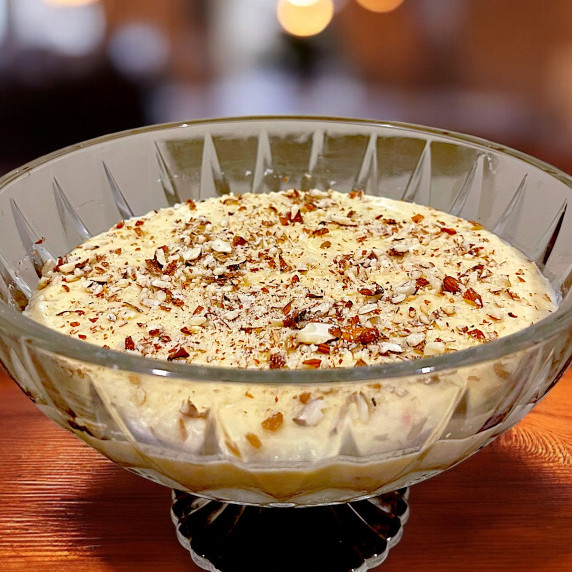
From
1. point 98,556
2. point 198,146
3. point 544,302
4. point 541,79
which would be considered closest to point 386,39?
point 541,79

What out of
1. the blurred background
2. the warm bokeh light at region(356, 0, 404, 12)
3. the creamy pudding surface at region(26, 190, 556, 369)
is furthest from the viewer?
the warm bokeh light at region(356, 0, 404, 12)

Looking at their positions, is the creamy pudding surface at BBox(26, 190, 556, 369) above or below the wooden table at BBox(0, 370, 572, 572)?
above

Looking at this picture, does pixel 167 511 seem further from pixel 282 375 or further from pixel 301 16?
pixel 301 16

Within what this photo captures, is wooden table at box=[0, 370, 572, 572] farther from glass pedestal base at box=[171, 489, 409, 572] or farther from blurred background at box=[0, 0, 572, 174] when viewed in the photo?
blurred background at box=[0, 0, 572, 174]

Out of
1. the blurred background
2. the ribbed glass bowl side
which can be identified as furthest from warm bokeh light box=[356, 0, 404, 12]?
the ribbed glass bowl side

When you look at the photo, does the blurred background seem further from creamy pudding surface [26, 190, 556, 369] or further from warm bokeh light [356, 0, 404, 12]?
creamy pudding surface [26, 190, 556, 369]

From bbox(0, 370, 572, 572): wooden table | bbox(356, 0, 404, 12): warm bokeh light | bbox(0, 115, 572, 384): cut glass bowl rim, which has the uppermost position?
bbox(0, 115, 572, 384): cut glass bowl rim

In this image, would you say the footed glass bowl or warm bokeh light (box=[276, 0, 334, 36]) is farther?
warm bokeh light (box=[276, 0, 334, 36])

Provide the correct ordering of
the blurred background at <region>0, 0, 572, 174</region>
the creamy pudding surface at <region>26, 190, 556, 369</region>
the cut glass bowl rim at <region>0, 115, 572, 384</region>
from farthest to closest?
the blurred background at <region>0, 0, 572, 174</region> < the creamy pudding surface at <region>26, 190, 556, 369</region> < the cut glass bowl rim at <region>0, 115, 572, 384</region>
